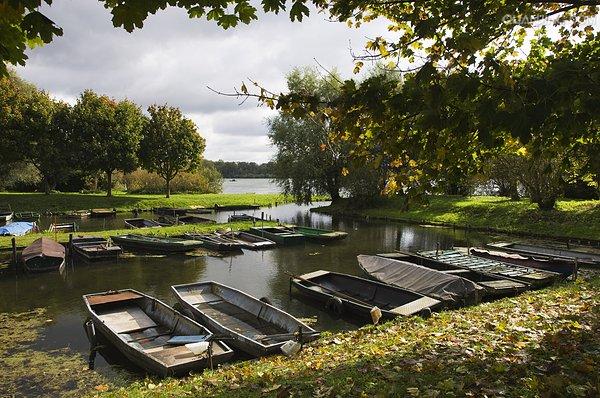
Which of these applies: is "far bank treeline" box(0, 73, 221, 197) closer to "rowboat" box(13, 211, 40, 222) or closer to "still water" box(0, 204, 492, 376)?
"rowboat" box(13, 211, 40, 222)

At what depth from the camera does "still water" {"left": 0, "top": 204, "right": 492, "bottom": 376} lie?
1605 centimetres

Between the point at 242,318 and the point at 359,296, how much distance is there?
5.40m

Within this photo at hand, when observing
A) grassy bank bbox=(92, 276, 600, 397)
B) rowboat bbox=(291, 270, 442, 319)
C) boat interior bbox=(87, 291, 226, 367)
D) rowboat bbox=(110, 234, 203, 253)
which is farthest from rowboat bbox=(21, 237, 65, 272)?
grassy bank bbox=(92, 276, 600, 397)

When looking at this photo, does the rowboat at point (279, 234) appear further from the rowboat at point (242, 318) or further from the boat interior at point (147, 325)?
the boat interior at point (147, 325)

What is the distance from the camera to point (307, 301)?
18594 millimetres

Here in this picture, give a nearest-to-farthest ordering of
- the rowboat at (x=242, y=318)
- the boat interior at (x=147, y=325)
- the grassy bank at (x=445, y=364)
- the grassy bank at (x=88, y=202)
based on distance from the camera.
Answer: the grassy bank at (x=445, y=364) → the boat interior at (x=147, y=325) → the rowboat at (x=242, y=318) → the grassy bank at (x=88, y=202)

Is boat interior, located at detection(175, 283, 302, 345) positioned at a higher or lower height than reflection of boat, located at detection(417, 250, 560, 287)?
lower

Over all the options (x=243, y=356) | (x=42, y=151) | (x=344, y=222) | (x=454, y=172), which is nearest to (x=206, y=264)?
(x=243, y=356)

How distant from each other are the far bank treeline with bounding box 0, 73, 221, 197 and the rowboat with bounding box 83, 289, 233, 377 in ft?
139

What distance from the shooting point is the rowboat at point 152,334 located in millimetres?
11156

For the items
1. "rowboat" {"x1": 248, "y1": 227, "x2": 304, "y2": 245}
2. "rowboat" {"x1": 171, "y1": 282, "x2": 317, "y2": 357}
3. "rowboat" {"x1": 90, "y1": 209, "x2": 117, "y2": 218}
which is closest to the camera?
"rowboat" {"x1": 171, "y1": 282, "x2": 317, "y2": 357}

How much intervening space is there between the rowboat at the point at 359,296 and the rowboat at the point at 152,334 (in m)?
5.87

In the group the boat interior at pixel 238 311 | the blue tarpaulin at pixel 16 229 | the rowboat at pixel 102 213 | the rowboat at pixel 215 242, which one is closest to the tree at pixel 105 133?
the rowboat at pixel 102 213

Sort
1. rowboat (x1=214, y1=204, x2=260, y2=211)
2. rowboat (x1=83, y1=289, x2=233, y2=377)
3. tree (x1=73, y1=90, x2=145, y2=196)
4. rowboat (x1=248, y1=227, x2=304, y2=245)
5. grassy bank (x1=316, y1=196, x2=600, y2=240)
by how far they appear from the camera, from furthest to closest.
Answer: rowboat (x1=214, y1=204, x2=260, y2=211)
tree (x1=73, y1=90, x2=145, y2=196)
grassy bank (x1=316, y1=196, x2=600, y2=240)
rowboat (x1=248, y1=227, x2=304, y2=245)
rowboat (x1=83, y1=289, x2=233, y2=377)
